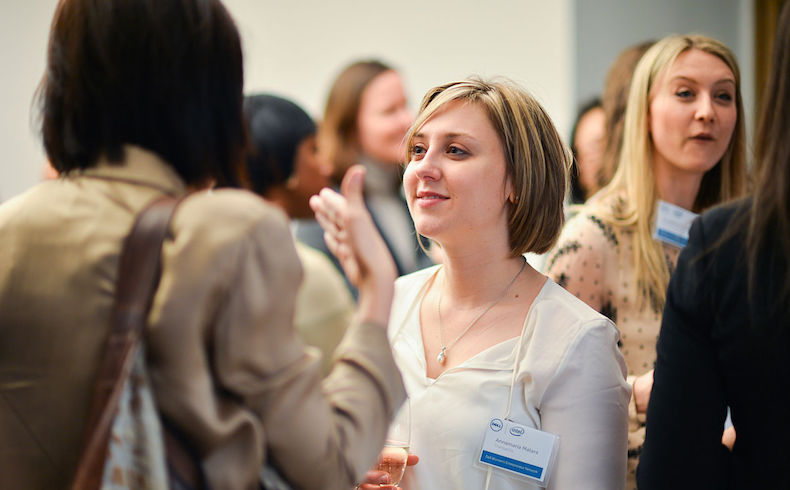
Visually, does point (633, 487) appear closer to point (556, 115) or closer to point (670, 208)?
point (670, 208)

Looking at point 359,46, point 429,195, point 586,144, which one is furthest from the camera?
point 359,46

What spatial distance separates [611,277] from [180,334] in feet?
5.15

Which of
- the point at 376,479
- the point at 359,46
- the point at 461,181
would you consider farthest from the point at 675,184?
Answer: the point at 359,46

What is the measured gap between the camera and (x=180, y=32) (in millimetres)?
1061

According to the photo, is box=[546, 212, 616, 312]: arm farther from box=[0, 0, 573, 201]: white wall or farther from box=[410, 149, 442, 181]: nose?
box=[0, 0, 573, 201]: white wall

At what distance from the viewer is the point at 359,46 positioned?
5648 mm

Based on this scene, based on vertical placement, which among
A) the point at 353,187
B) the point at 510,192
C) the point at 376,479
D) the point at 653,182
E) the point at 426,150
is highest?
the point at 353,187

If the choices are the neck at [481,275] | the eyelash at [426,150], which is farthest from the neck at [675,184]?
the eyelash at [426,150]

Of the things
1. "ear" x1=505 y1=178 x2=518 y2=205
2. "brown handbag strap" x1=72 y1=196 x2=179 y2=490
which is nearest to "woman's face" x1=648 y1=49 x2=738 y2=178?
"ear" x1=505 y1=178 x2=518 y2=205

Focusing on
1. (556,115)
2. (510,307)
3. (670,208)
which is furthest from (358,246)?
(556,115)

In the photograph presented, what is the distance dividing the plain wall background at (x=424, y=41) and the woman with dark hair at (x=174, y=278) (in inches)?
144

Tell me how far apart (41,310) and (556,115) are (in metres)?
4.20

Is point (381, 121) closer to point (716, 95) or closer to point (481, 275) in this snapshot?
point (716, 95)

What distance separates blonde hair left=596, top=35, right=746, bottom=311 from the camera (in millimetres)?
2279
